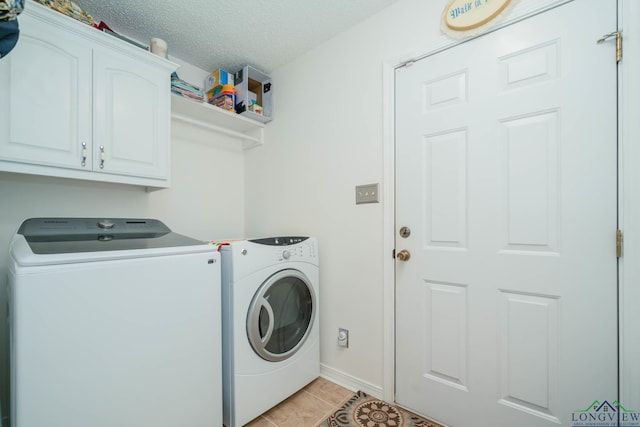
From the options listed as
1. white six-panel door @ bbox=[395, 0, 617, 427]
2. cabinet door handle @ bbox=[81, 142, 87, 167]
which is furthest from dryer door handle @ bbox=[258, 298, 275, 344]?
cabinet door handle @ bbox=[81, 142, 87, 167]

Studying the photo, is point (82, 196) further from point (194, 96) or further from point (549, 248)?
point (549, 248)

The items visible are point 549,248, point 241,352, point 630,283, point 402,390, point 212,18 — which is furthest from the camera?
point 212,18

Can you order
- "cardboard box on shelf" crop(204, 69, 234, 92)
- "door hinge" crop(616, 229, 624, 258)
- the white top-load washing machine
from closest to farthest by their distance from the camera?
the white top-load washing machine, "door hinge" crop(616, 229, 624, 258), "cardboard box on shelf" crop(204, 69, 234, 92)

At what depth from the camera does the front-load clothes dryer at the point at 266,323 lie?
1397 mm

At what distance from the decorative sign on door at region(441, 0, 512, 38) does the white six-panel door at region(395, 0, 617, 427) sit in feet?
0.22

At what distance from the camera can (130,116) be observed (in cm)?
150

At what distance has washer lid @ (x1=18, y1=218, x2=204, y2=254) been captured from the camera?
3.55ft

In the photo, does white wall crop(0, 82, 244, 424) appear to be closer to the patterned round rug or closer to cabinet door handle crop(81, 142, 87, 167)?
cabinet door handle crop(81, 142, 87, 167)

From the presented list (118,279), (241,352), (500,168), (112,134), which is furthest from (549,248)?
(112,134)

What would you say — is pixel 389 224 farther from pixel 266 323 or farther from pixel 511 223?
pixel 266 323

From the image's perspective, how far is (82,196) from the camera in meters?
1.65

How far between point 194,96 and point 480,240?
2.03m

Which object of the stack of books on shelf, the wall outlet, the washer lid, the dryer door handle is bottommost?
the wall outlet

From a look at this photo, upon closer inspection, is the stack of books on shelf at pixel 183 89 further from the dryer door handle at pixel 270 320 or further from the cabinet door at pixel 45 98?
the dryer door handle at pixel 270 320
